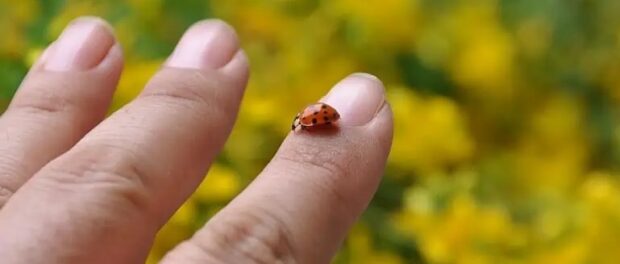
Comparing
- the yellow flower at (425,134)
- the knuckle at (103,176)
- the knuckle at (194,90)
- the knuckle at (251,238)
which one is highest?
the yellow flower at (425,134)

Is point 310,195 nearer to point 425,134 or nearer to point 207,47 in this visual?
point 207,47

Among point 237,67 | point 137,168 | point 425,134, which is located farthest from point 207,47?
point 425,134

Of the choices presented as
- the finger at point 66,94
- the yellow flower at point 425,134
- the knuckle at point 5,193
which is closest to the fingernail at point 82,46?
the finger at point 66,94

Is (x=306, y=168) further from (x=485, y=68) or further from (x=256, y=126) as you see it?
(x=485, y=68)

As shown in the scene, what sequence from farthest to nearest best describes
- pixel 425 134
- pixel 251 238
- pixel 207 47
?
pixel 425 134, pixel 207 47, pixel 251 238

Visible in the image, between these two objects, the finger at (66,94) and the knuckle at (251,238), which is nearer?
the knuckle at (251,238)

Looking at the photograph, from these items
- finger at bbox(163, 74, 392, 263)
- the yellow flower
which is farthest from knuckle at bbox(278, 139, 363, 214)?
the yellow flower

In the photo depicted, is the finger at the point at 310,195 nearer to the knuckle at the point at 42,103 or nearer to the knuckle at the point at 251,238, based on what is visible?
the knuckle at the point at 251,238

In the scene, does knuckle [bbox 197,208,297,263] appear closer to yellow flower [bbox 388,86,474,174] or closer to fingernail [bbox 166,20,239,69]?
fingernail [bbox 166,20,239,69]
